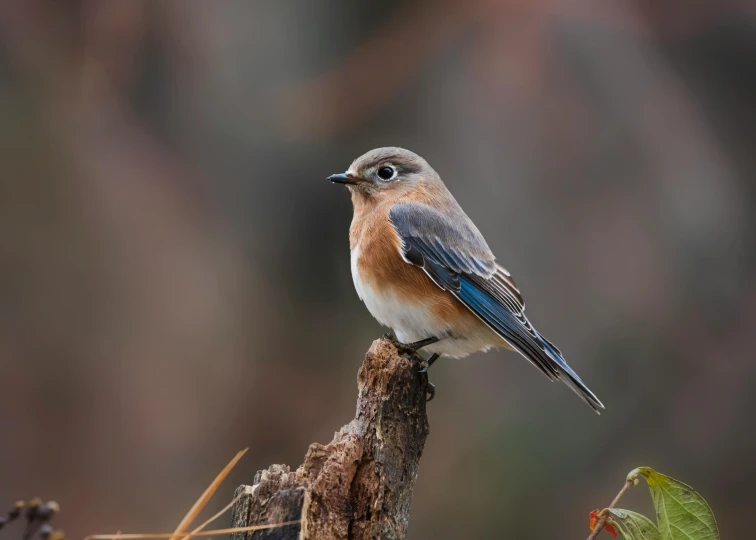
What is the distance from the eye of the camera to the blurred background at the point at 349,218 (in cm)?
599

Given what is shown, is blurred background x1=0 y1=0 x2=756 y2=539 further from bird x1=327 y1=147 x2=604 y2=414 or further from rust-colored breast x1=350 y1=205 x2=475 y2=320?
rust-colored breast x1=350 y1=205 x2=475 y2=320

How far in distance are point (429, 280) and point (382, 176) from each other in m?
0.63

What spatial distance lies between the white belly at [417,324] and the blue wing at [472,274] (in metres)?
0.13

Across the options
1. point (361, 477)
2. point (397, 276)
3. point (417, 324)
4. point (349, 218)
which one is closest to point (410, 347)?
point (417, 324)

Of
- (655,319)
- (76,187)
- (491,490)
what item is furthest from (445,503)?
(76,187)

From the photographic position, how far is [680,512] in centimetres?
203

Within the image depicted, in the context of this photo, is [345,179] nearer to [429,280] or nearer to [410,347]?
[429,280]

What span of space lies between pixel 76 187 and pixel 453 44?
2999 mm

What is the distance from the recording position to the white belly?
3.40 meters

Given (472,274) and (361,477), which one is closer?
(361,477)

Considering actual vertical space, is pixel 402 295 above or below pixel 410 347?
above

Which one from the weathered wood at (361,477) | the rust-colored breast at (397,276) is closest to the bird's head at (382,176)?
the rust-colored breast at (397,276)

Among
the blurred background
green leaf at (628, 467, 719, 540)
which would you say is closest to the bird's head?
green leaf at (628, 467, 719, 540)

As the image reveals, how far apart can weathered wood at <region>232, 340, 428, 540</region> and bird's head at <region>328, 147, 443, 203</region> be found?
1.25m
